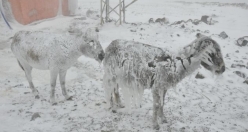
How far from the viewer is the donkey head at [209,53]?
4523 millimetres

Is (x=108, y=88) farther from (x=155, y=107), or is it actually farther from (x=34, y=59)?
(x=34, y=59)

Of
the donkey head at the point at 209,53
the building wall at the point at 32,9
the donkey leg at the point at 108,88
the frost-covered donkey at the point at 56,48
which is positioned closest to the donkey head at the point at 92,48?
the frost-covered donkey at the point at 56,48

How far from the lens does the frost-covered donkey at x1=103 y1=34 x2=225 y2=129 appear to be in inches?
182

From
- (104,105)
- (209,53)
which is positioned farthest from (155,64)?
(104,105)

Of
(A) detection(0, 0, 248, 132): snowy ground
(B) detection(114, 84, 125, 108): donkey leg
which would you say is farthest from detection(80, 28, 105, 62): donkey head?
(A) detection(0, 0, 248, 132): snowy ground

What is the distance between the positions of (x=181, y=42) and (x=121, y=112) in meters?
6.09

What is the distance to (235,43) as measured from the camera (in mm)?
10398

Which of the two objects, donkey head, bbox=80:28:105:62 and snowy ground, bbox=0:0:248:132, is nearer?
snowy ground, bbox=0:0:248:132

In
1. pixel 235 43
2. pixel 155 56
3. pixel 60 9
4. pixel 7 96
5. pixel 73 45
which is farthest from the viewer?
pixel 60 9

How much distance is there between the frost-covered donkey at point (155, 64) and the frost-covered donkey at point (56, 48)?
0.51 metres

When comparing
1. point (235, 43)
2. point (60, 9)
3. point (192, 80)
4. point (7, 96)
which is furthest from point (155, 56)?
point (60, 9)

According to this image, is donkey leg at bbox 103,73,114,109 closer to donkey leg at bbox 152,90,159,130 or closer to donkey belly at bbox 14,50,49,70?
donkey leg at bbox 152,90,159,130

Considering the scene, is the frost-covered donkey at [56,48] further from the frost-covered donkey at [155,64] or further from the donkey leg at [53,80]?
the frost-covered donkey at [155,64]

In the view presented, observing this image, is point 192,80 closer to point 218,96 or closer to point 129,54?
point 218,96
